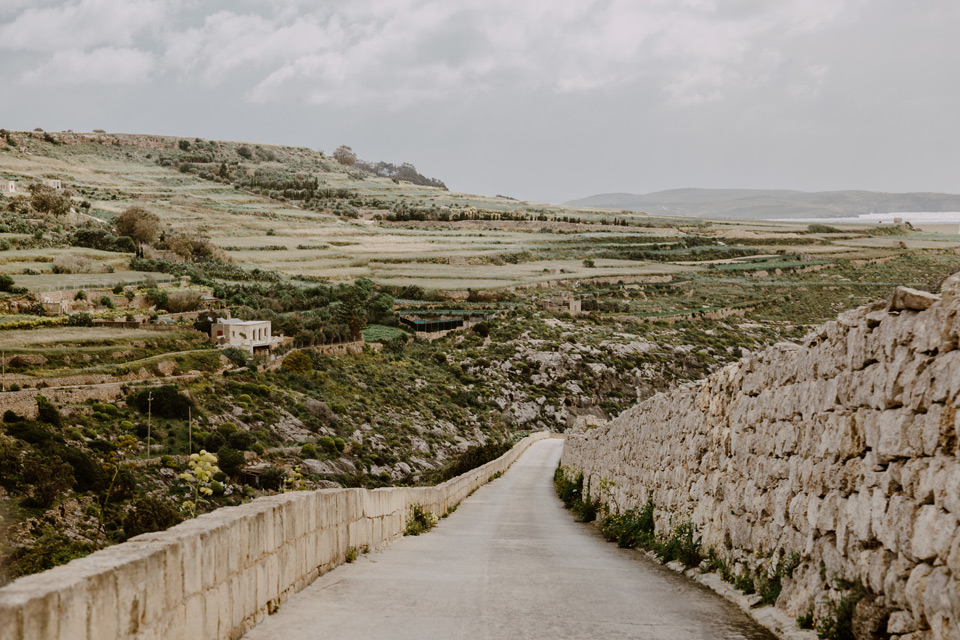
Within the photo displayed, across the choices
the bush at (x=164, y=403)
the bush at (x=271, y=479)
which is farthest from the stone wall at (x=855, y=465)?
the bush at (x=164, y=403)

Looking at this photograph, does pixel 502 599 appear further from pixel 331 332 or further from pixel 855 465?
pixel 331 332

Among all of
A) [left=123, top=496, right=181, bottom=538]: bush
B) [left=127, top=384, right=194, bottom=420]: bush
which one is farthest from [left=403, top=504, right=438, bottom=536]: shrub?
[left=127, top=384, right=194, bottom=420]: bush

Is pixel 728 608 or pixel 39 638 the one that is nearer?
pixel 39 638

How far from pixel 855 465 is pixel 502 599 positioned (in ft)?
10.7

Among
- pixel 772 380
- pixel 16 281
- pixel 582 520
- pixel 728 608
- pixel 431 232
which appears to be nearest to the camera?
pixel 728 608

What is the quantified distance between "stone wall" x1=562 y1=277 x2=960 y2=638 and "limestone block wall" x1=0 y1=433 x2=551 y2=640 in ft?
12.8

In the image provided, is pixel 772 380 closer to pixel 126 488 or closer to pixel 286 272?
pixel 126 488

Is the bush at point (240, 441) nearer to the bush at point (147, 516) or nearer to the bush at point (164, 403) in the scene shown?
the bush at point (164, 403)

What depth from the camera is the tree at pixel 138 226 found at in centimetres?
12159

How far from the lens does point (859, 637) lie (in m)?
5.90

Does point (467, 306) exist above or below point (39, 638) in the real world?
below

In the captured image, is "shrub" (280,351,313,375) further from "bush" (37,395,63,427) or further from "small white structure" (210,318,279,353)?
"bush" (37,395,63,427)

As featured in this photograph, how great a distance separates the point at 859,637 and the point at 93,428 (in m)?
56.2

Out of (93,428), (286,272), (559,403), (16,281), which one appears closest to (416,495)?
(93,428)
